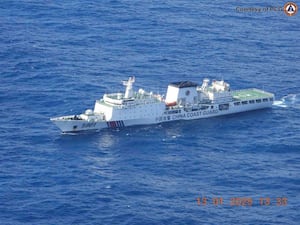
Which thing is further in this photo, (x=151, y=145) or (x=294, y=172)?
(x=151, y=145)

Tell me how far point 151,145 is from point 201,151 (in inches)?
495

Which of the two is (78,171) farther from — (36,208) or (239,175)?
(239,175)

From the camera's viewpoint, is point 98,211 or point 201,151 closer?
point 98,211

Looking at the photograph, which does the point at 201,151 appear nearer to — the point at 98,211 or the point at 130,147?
the point at 130,147

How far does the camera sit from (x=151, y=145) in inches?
7820

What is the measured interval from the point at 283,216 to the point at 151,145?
47.4 meters

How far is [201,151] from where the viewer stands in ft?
641

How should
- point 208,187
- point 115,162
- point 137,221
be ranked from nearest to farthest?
point 137,221 < point 208,187 < point 115,162

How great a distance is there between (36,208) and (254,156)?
2235 inches

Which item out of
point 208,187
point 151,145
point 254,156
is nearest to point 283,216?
point 208,187

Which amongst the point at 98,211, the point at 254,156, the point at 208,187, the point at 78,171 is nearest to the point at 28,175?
the point at 78,171

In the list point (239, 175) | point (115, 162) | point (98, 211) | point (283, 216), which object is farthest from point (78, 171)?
point (283, 216)

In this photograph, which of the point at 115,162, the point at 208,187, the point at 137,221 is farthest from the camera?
the point at 115,162

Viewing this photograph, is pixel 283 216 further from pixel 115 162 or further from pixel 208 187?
pixel 115 162
